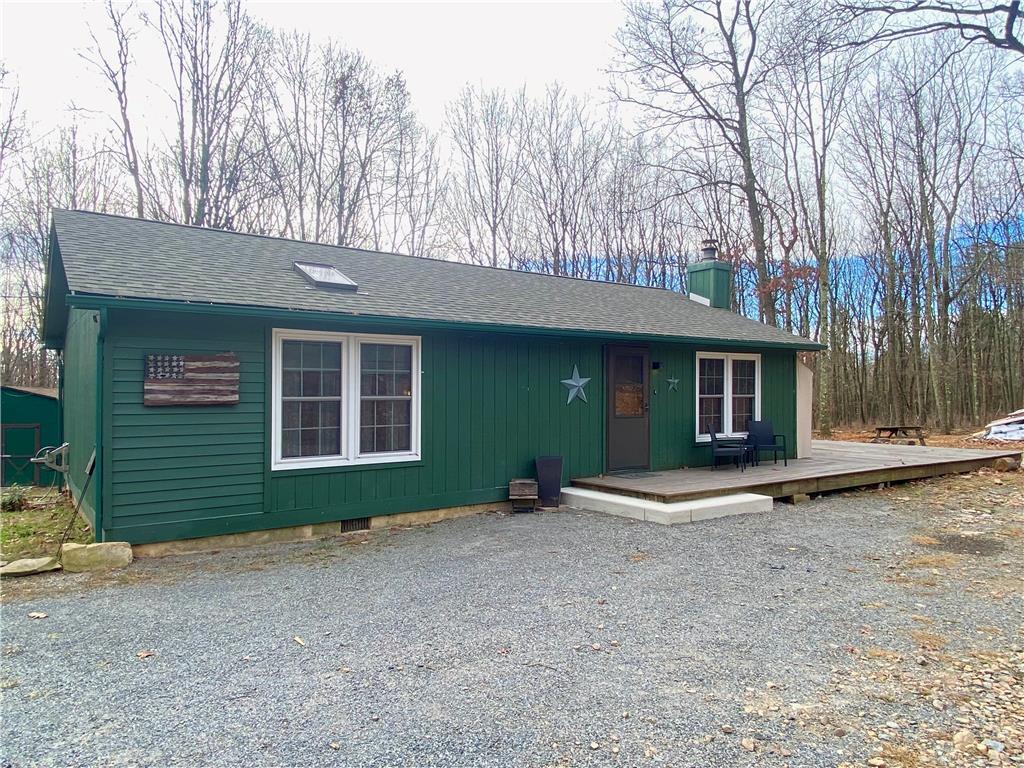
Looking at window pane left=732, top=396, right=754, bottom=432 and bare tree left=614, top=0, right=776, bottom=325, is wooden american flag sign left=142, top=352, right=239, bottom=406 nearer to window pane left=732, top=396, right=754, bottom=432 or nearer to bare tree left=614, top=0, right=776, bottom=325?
window pane left=732, top=396, right=754, bottom=432

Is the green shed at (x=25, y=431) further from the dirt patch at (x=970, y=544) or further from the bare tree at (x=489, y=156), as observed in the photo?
the dirt patch at (x=970, y=544)

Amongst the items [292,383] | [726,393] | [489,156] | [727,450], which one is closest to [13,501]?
[292,383]

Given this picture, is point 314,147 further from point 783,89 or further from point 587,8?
point 783,89

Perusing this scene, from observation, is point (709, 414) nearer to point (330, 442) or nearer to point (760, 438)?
point (760, 438)

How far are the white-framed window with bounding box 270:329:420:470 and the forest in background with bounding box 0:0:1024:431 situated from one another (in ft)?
36.9

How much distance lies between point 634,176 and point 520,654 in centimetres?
1986

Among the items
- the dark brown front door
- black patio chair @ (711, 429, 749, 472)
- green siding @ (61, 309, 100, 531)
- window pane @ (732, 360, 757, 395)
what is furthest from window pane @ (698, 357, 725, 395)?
green siding @ (61, 309, 100, 531)

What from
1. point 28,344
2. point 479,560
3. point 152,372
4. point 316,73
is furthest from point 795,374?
point 28,344

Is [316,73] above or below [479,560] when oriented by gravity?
above

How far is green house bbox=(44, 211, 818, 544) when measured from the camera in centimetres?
526

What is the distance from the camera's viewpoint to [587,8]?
1182cm

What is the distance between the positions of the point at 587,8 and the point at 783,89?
870 centimetres

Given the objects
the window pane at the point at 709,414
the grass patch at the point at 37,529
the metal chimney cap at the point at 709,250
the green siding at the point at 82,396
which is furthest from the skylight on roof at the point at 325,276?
the metal chimney cap at the point at 709,250

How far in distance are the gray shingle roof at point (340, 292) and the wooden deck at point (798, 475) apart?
193cm
